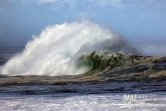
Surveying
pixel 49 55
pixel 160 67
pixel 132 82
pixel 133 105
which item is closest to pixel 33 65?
pixel 49 55

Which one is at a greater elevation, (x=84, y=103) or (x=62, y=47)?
(x=62, y=47)

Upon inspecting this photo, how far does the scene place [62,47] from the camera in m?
28.0

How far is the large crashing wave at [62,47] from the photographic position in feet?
82.1

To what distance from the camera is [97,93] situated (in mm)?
10938

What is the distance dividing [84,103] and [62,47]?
1925 centimetres

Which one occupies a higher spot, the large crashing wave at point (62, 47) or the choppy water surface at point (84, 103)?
the large crashing wave at point (62, 47)

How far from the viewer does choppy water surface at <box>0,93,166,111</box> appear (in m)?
8.03

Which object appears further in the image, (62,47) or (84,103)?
(62,47)

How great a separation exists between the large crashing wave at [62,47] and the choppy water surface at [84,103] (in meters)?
12.7

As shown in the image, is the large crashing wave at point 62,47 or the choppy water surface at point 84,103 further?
the large crashing wave at point 62,47

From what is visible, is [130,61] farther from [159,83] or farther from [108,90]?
[108,90]

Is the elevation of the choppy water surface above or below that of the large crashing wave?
below

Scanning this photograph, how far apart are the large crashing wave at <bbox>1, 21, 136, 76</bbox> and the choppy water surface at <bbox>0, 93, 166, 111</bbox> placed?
12726 mm

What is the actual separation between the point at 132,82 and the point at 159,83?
111cm
